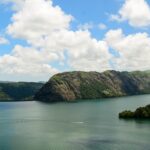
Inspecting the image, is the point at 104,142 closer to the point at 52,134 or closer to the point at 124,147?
the point at 124,147

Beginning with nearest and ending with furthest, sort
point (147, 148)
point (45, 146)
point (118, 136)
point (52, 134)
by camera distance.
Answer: point (147, 148) → point (45, 146) → point (118, 136) → point (52, 134)

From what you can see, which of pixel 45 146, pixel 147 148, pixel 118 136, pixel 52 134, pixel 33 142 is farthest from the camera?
pixel 52 134

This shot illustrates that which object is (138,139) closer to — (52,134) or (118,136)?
(118,136)

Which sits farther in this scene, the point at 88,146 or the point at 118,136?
the point at 118,136

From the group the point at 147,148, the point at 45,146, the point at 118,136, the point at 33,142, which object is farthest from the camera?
the point at 118,136

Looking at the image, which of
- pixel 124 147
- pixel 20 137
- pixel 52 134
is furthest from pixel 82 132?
pixel 124 147

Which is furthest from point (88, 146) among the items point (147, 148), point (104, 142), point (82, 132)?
point (82, 132)

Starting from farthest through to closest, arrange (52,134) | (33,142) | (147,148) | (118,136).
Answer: (52,134)
(118,136)
(33,142)
(147,148)

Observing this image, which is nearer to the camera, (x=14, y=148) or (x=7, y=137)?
(x=14, y=148)

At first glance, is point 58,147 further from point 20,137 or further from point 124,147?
point 20,137
